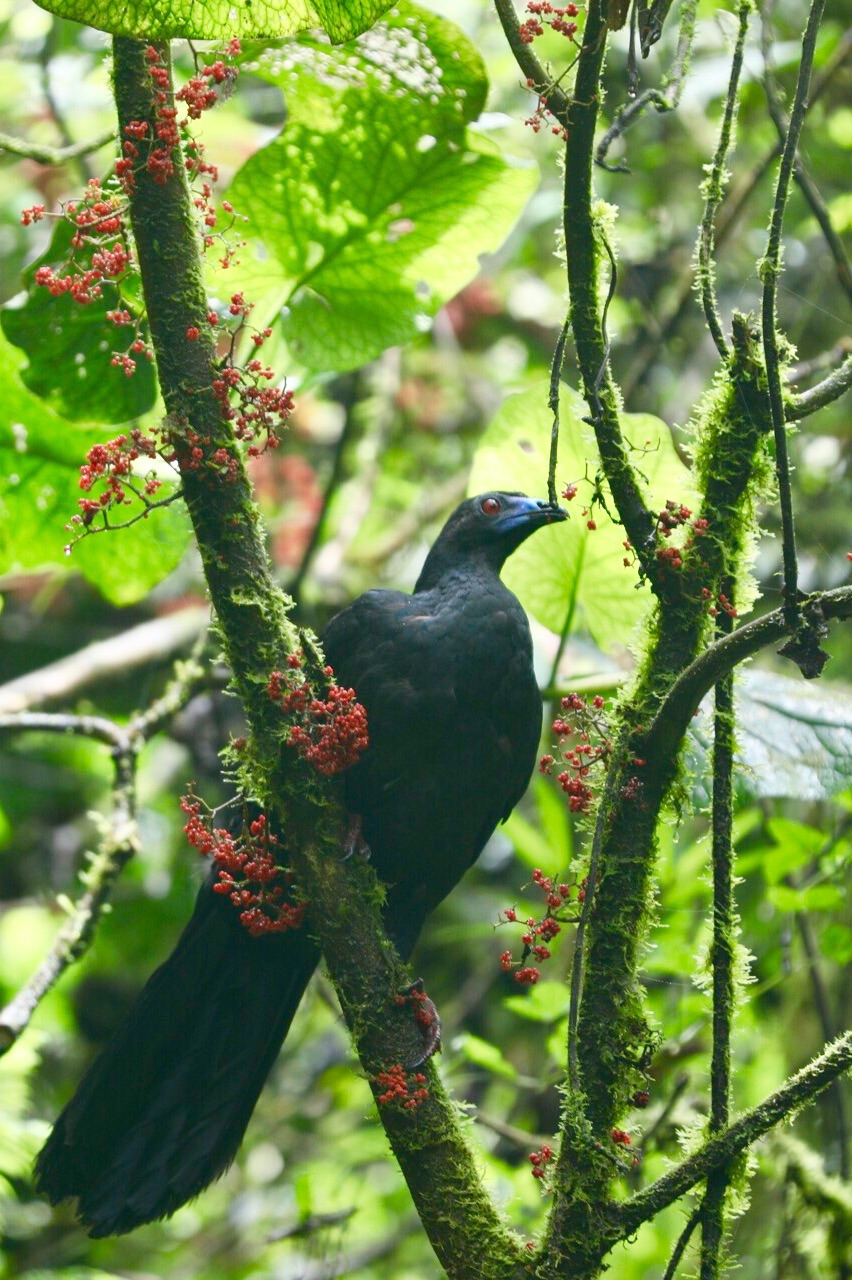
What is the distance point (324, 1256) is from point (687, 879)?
1559mm

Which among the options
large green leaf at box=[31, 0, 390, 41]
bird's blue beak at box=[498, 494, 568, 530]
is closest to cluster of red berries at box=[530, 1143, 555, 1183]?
bird's blue beak at box=[498, 494, 568, 530]

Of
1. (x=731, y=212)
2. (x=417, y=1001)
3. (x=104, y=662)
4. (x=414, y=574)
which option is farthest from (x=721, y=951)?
(x=414, y=574)

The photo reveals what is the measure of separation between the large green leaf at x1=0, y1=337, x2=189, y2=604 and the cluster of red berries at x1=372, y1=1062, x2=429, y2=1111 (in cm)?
161

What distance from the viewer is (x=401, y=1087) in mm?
2312

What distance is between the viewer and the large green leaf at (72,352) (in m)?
3.09

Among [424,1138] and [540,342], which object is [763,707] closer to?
[424,1138]

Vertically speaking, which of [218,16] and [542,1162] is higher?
[218,16]

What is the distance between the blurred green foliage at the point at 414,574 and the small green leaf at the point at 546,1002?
0.05ft

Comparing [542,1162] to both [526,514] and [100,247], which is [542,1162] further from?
[100,247]

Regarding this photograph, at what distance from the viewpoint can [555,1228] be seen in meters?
2.16

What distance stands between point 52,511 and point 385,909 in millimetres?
1411

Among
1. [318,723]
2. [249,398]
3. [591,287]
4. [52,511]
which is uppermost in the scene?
[52,511]

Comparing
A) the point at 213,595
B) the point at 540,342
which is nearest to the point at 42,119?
the point at 540,342

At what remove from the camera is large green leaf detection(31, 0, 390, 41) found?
2.13 meters
